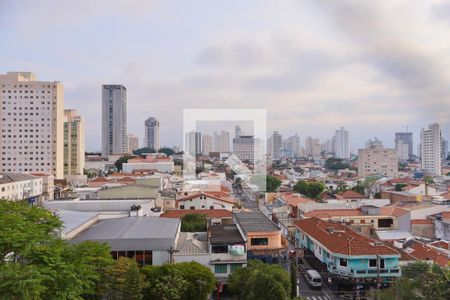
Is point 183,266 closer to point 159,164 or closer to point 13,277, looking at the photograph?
point 13,277

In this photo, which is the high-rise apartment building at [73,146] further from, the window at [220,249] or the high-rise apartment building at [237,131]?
the window at [220,249]

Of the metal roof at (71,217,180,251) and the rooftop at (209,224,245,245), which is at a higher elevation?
the metal roof at (71,217,180,251)

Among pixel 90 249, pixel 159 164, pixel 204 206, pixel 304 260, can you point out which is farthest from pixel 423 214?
pixel 159 164

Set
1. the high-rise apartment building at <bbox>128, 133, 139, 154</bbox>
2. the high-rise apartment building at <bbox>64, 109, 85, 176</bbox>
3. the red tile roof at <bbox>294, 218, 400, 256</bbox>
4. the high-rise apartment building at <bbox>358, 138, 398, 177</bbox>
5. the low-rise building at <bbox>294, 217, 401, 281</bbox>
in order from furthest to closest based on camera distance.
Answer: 1. the high-rise apartment building at <bbox>128, 133, 139, 154</bbox>
2. the high-rise apartment building at <bbox>358, 138, 398, 177</bbox>
3. the high-rise apartment building at <bbox>64, 109, 85, 176</bbox>
4. the red tile roof at <bbox>294, 218, 400, 256</bbox>
5. the low-rise building at <bbox>294, 217, 401, 281</bbox>

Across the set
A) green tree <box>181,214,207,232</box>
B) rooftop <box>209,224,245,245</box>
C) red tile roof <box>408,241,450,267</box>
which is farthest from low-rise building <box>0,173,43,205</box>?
red tile roof <box>408,241,450,267</box>

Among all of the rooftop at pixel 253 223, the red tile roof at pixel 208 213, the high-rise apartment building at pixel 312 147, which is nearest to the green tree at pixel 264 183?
the red tile roof at pixel 208 213

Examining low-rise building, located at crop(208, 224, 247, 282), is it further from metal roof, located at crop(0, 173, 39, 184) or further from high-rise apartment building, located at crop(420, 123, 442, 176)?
high-rise apartment building, located at crop(420, 123, 442, 176)
